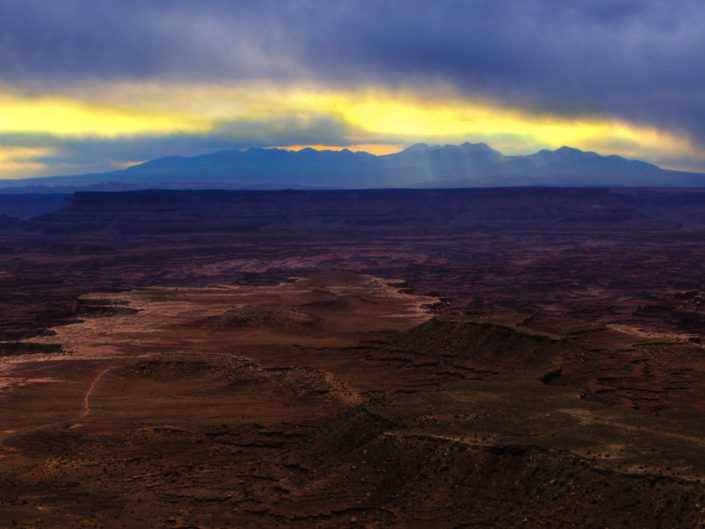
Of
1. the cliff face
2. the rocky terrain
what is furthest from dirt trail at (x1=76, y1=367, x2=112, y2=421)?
the cliff face

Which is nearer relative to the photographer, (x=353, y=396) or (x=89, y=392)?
(x=353, y=396)

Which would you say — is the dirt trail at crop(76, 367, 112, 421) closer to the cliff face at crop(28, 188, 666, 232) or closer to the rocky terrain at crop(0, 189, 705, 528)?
the rocky terrain at crop(0, 189, 705, 528)

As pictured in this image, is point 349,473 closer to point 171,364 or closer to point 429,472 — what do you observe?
point 429,472

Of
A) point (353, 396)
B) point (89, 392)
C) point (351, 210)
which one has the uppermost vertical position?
point (351, 210)

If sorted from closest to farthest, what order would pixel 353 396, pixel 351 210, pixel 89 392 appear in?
1. pixel 353 396
2. pixel 89 392
3. pixel 351 210

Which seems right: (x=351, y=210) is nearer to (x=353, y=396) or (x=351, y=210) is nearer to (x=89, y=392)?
(x=89, y=392)

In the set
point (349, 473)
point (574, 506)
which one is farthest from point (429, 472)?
point (574, 506)

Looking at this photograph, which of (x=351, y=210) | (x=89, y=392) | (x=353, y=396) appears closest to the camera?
(x=353, y=396)

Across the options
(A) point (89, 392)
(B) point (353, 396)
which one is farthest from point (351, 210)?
(B) point (353, 396)

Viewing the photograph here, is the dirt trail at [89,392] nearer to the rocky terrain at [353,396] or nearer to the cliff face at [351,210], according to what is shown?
the rocky terrain at [353,396]
